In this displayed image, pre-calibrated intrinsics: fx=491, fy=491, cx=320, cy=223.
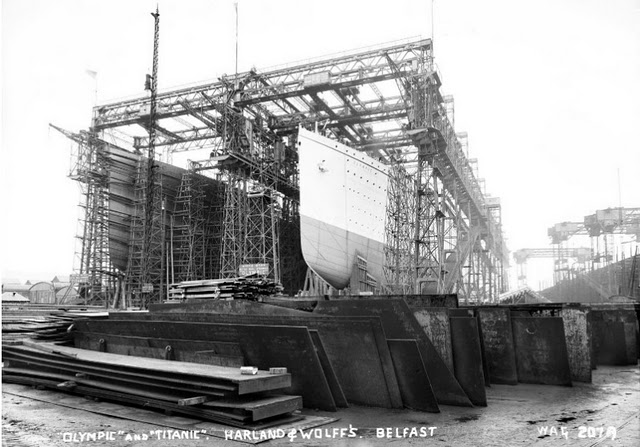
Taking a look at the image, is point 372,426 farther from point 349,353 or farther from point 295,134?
point 295,134

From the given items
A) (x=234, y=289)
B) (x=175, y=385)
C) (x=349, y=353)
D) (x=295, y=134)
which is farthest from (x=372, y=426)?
(x=295, y=134)

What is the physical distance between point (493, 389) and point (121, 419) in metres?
5.48

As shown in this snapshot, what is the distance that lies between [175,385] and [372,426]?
225 cm

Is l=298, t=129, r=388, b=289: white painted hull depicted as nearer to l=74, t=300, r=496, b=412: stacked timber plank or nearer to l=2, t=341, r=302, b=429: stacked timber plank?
l=74, t=300, r=496, b=412: stacked timber plank

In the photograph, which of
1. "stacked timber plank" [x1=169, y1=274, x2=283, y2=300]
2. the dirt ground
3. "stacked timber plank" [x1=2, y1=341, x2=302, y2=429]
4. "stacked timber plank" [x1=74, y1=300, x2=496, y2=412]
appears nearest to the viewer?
the dirt ground

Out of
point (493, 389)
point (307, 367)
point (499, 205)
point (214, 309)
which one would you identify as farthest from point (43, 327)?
point (499, 205)

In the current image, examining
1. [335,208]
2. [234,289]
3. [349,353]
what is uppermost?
[335,208]

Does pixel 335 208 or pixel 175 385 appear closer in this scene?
pixel 175 385

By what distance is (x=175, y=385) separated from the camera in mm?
5555

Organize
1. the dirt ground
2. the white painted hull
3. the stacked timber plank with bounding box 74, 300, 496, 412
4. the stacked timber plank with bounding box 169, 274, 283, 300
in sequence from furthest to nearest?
the white painted hull
the stacked timber plank with bounding box 169, 274, 283, 300
the stacked timber plank with bounding box 74, 300, 496, 412
the dirt ground

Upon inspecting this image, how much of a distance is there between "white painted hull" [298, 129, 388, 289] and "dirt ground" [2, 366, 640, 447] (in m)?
16.4

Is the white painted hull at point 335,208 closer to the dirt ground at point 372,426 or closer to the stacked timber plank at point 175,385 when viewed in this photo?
the stacked timber plank at point 175,385

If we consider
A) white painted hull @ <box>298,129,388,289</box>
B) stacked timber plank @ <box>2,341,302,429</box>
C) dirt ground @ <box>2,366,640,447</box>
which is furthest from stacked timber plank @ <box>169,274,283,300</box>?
white painted hull @ <box>298,129,388,289</box>

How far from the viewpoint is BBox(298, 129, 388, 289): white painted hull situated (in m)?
22.8
